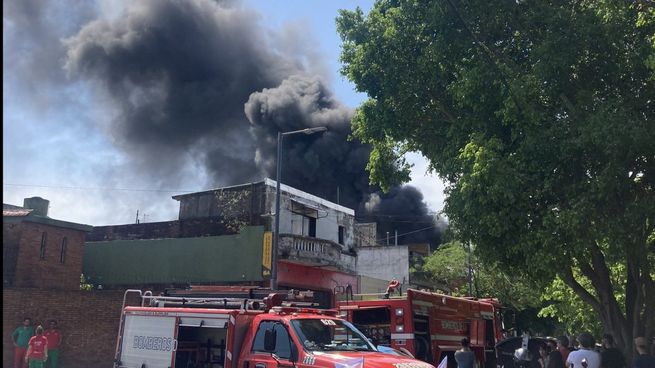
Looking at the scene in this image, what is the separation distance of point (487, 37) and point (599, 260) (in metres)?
5.15

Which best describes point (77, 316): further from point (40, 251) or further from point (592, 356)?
point (592, 356)

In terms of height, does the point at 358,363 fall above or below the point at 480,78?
below

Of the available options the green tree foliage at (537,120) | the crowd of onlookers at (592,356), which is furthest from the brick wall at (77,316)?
the crowd of onlookers at (592,356)

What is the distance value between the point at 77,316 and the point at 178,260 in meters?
6.65

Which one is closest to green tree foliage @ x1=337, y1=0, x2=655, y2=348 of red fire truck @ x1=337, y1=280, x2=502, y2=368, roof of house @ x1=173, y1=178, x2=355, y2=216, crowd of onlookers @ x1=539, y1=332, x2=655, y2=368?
red fire truck @ x1=337, y1=280, x2=502, y2=368

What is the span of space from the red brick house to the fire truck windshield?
43.7 ft

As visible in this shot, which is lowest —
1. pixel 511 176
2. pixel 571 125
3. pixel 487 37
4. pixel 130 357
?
pixel 130 357

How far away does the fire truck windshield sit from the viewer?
25.2 ft

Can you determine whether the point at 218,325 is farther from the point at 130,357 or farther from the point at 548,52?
the point at 548,52

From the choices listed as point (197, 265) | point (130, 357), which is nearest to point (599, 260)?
point (130, 357)

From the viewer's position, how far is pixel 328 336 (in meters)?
8.04

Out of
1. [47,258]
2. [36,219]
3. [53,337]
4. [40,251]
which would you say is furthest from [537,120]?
[47,258]

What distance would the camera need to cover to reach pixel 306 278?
24.5m

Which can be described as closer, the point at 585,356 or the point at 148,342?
the point at 585,356
